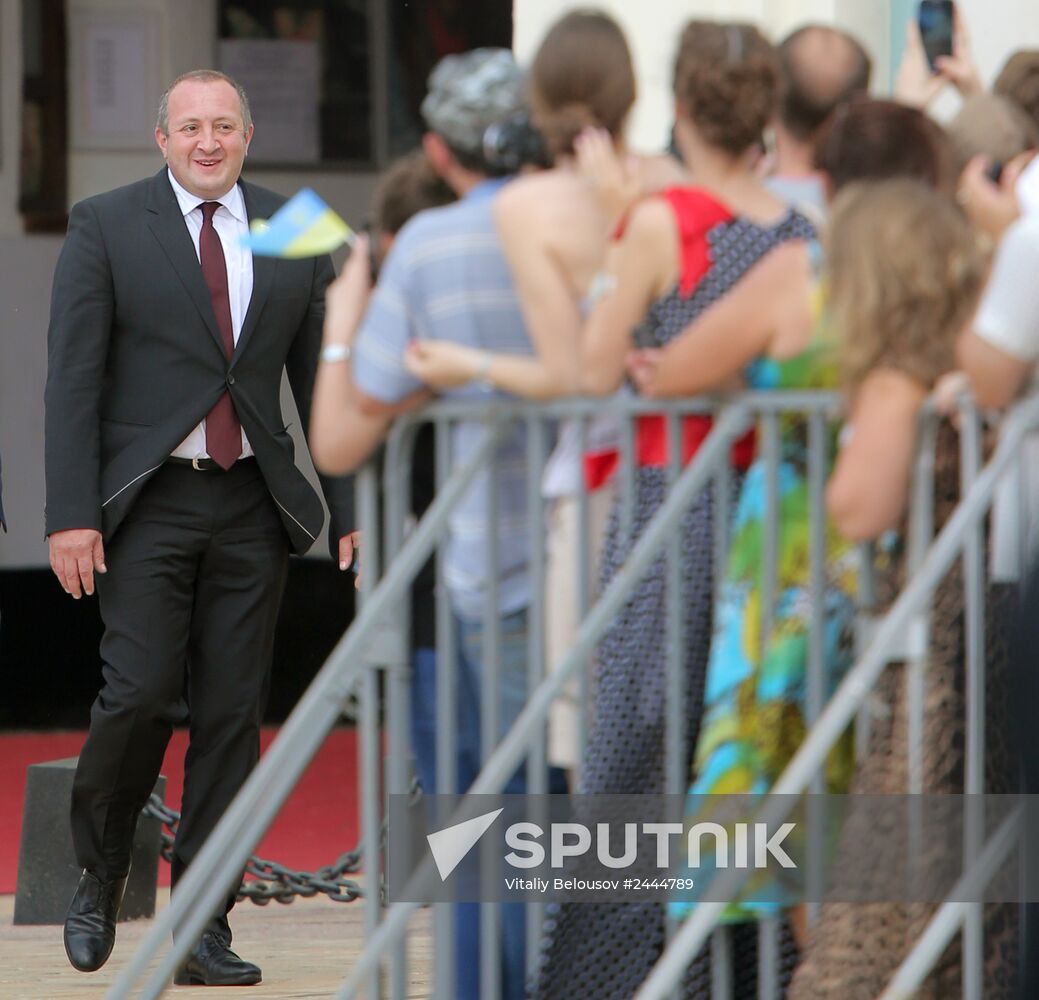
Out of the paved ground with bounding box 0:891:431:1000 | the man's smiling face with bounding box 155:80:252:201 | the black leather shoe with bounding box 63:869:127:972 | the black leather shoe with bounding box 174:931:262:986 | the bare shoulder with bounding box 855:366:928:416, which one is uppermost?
the man's smiling face with bounding box 155:80:252:201

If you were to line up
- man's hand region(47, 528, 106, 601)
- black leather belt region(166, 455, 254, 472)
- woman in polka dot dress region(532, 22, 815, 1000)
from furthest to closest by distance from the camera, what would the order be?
black leather belt region(166, 455, 254, 472) < man's hand region(47, 528, 106, 601) < woman in polka dot dress region(532, 22, 815, 1000)

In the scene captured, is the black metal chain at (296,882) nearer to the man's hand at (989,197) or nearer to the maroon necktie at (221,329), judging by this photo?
the maroon necktie at (221,329)

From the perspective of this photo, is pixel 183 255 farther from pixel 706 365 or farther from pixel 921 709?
pixel 921 709

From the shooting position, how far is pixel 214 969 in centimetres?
520

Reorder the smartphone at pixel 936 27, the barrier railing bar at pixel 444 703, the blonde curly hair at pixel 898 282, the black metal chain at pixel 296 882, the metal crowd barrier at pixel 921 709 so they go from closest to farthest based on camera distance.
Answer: the metal crowd barrier at pixel 921 709 → the blonde curly hair at pixel 898 282 → the barrier railing bar at pixel 444 703 → the smartphone at pixel 936 27 → the black metal chain at pixel 296 882

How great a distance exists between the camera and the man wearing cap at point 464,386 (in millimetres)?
3537

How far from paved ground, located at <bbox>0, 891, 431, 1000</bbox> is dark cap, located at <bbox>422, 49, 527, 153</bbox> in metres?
1.76

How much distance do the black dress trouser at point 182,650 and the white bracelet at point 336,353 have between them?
64.5 inches

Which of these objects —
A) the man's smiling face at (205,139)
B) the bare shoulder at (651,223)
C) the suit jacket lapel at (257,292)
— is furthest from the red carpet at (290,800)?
the bare shoulder at (651,223)

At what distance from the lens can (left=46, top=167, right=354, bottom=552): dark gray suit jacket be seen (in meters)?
5.11

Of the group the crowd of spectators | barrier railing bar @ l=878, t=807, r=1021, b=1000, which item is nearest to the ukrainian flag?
the crowd of spectators

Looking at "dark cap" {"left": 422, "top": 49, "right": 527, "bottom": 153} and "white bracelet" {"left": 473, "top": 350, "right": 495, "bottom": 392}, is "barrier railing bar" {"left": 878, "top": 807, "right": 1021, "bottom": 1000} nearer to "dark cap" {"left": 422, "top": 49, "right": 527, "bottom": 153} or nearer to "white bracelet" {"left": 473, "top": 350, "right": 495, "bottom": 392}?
"white bracelet" {"left": 473, "top": 350, "right": 495, "bottom": 392}

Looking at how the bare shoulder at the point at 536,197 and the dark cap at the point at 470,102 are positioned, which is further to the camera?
the dark cap at the point at 470,102

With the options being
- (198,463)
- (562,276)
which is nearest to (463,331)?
(562,276)
